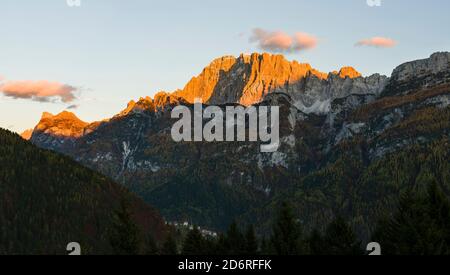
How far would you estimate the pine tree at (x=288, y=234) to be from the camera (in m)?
104

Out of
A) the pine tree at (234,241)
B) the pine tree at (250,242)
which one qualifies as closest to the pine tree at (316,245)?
the pine tree at (250,242)

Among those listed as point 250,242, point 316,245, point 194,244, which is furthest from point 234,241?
point 316,245

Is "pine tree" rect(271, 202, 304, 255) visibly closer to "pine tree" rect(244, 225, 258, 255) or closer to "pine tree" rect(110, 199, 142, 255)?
"pine tree" rect(244, 225, 258, 255)

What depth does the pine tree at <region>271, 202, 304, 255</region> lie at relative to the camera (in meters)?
104

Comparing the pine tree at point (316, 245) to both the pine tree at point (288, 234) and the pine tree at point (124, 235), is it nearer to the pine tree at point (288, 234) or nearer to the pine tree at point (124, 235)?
the pine tree at point (288, 234)

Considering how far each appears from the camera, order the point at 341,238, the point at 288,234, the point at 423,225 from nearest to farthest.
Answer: the point at 423,225, the point at 288,234, the point at 341,238

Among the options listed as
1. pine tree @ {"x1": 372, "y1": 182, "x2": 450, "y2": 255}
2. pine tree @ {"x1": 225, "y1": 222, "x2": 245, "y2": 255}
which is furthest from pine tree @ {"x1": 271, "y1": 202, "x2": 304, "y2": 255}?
pine tree @ {"x1": 225, "y1": 222, "x2": 245, "y2": 255}

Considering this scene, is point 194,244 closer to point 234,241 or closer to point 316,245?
point 234,241

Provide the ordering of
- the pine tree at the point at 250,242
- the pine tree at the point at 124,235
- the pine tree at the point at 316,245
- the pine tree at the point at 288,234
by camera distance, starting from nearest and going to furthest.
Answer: the pine tree at the point at 288,234 → the pine tree at the point at 124,235 → the pine tree at the point at 316,245 → the pine tree at the point at 250,242

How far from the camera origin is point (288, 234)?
10525 cm
